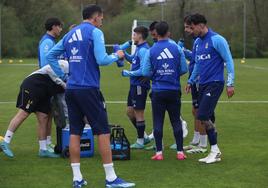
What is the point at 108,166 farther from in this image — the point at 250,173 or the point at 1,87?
the point at 1,87

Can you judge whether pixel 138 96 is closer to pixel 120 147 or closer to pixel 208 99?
pixel 120 147

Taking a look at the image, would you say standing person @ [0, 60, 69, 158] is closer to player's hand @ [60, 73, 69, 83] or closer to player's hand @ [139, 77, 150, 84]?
player's hand @ [60, 73, 69, 83]

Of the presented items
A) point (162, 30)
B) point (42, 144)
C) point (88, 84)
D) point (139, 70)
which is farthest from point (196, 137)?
point (88, 84)

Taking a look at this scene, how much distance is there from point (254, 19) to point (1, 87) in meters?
41.1

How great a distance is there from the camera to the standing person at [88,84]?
6387mm

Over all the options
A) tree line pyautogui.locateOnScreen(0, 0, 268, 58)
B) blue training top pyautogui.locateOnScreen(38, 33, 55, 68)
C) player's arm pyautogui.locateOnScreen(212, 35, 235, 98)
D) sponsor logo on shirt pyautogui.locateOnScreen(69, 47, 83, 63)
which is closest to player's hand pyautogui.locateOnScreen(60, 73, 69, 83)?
blue training top pyautogui.locateOnScreen(38, 33, 55, 68)

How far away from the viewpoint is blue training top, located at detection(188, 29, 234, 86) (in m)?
7.77

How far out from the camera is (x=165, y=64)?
8023 millimetres

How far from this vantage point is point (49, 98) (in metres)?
8.55

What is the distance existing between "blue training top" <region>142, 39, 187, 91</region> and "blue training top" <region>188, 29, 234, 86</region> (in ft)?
1.04

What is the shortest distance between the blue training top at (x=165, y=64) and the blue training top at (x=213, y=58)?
316mm

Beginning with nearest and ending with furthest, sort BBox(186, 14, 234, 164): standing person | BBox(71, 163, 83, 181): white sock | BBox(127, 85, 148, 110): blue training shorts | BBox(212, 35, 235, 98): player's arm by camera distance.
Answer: BBox(71, 163, 83, 181): white sock → BBox(212, 35, 235, 98): player's arm → BBox(186, 14, 234, 164): standing person → BBox(127, 85, 148, 110): blue training shorts

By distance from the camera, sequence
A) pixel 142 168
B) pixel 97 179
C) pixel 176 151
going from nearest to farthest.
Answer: pixel 97 179, pixel 142 168, pixel 176 151

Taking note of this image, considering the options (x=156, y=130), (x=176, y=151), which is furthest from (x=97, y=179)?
(x=176, y=151)
